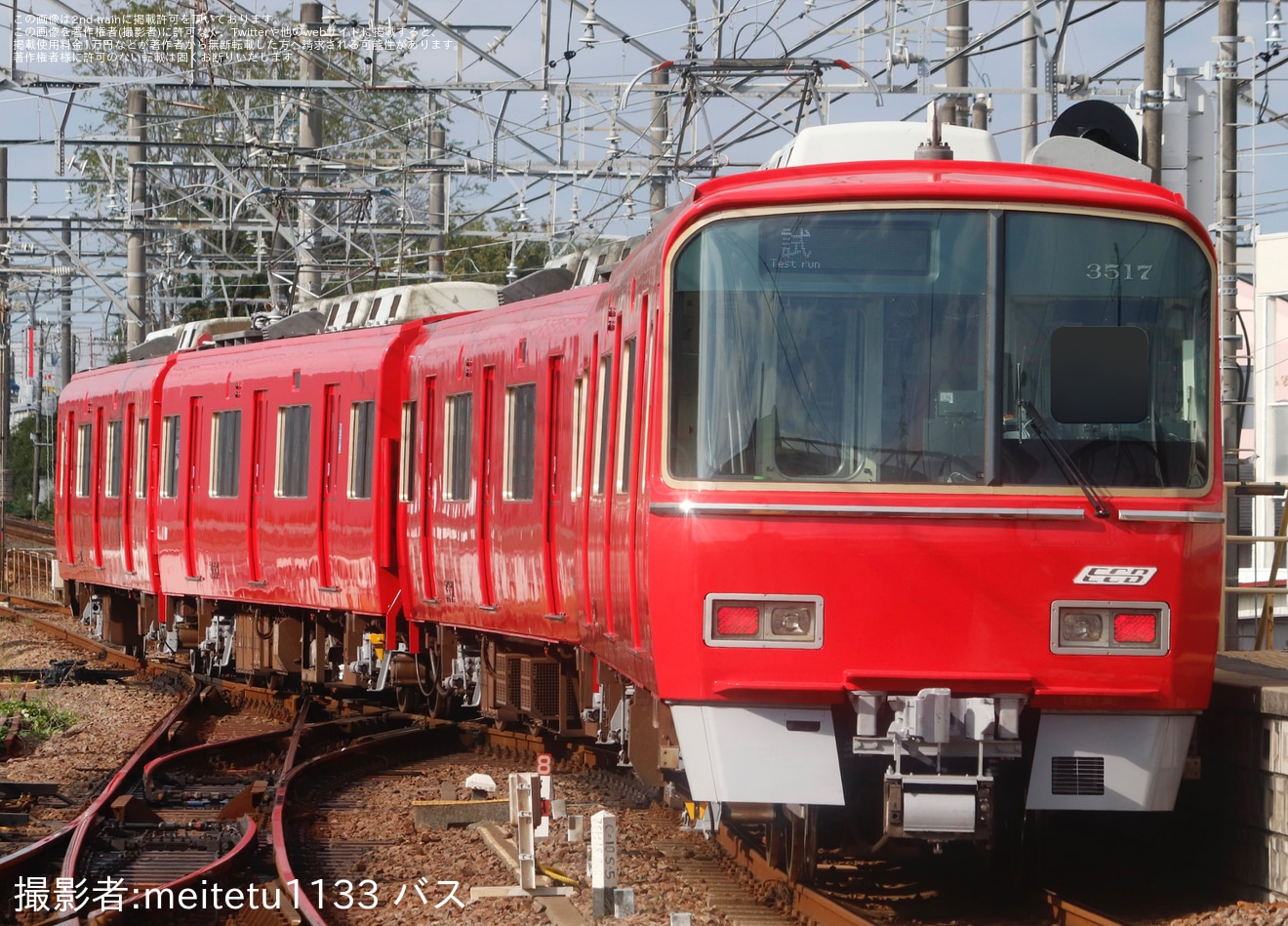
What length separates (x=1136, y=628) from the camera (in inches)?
283

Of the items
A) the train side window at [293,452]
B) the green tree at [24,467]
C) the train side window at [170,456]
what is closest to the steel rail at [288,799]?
the train side window at [293,452]

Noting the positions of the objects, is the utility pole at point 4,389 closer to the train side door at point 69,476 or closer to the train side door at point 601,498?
the train side door at point 69,476

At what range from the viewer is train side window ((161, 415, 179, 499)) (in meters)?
18.5

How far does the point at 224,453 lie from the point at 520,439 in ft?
19.7

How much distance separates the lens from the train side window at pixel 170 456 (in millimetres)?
18531

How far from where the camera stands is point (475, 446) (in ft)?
42.5

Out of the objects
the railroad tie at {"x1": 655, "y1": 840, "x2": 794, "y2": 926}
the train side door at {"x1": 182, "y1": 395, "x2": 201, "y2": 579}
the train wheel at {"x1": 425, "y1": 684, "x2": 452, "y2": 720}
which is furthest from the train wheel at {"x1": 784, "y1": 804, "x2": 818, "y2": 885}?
the train side door at {"x1": 182, "y1": 395, "x2": 201, "y2": 579}

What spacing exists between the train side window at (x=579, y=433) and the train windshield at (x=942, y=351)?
292cm

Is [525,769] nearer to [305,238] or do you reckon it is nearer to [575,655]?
[575,655]

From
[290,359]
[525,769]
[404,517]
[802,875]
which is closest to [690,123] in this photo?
[290,359]

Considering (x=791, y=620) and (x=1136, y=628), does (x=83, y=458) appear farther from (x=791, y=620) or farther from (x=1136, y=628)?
(x=1136, y=628)

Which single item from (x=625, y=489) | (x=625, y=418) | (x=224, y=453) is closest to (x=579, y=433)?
(x=625, y=418)

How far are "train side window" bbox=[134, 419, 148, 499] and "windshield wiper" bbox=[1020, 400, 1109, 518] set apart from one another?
1353 centimetres

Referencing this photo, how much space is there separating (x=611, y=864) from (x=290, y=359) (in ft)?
30.1
